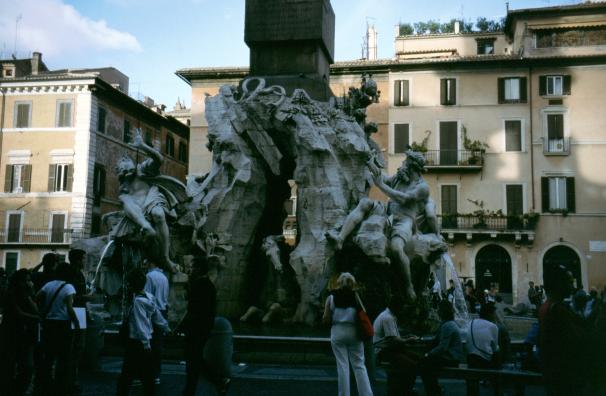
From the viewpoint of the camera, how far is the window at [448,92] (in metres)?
36.6

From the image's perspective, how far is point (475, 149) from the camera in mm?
35500

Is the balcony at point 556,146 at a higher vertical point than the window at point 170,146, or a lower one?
lower

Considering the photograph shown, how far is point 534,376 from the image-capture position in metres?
4.62

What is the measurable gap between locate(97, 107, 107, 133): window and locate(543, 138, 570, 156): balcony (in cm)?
2490

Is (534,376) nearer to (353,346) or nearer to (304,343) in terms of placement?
(353,346)

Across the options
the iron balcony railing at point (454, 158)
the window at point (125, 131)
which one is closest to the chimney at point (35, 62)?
the window at point (125, 131)

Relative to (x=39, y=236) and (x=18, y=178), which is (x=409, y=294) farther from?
(x=18, y=178)

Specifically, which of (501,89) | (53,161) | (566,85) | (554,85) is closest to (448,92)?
(501,89)

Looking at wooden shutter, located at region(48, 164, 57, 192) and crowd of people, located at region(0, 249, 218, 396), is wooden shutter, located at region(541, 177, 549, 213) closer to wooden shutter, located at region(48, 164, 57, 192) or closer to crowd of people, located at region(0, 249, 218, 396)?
wooden shutter, located at region(48, 164, 57, 192)

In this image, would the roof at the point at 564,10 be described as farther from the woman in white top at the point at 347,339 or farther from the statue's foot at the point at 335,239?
the woman in white top at the point at 347,339

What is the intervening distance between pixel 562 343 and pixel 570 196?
32732 mm

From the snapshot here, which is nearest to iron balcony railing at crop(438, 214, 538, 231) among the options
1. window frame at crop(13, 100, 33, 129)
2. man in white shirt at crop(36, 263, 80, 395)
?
window frame at crop(13, 100, 33, 129)

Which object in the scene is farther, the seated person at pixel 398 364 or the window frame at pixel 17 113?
the window frame at pixel 17 113

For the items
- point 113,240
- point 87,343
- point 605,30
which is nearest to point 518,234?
point 605,30
